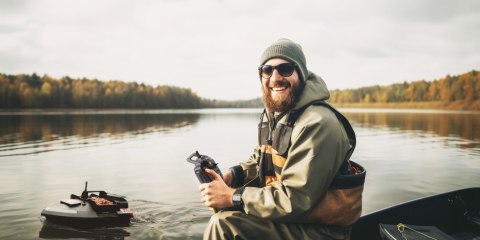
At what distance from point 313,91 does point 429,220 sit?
398cm

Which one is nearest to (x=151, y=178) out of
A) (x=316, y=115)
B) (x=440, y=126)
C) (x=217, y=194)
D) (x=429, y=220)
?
(x=429, y=220)

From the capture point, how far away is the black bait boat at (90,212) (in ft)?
26.6

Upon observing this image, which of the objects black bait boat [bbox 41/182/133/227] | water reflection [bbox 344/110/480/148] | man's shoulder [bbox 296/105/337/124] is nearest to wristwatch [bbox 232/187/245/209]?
man's shoulder [bbox 296/105/337/124]

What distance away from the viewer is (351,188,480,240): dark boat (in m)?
5.25

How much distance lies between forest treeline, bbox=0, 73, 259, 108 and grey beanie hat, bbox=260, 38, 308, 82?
141876 mm

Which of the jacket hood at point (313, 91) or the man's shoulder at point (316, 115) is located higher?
the jacket hood at point (313, 91)

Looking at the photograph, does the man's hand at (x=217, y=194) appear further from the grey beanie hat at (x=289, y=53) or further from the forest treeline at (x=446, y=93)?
the forest treeline at (x=446, y=93)

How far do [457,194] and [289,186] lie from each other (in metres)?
4.62

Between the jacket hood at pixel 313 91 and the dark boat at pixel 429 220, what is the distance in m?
2.48

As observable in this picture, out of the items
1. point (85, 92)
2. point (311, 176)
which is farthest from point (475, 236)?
point (85, 92)

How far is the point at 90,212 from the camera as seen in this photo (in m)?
8.16

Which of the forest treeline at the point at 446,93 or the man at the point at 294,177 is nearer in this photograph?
the man at the point at 294,177

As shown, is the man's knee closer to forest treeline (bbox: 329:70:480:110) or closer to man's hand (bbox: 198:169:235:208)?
man's hand (bbox: 198:169:235:208)

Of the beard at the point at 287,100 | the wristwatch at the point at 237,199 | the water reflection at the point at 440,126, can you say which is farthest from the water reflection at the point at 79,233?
the water reflection at the point at 440,126
